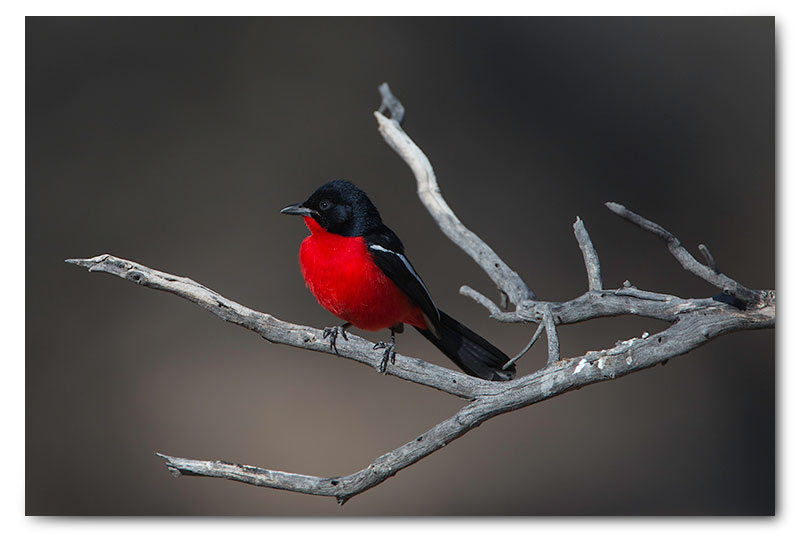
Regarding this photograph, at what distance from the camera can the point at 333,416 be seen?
12.0 ft

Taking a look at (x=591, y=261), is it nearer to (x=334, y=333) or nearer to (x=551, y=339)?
(x=551, y=339)

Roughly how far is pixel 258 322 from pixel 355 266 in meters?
0.35

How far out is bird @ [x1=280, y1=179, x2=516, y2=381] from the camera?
239cm

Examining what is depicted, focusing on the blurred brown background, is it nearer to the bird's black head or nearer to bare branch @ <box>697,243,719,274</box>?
bare branch @ <box>697,243,719,274</box>

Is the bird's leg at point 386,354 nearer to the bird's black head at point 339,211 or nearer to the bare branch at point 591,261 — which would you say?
the bird's black head at point 339,211

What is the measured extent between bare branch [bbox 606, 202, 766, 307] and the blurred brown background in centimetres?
80

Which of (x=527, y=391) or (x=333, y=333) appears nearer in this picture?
(x=527, y=391)

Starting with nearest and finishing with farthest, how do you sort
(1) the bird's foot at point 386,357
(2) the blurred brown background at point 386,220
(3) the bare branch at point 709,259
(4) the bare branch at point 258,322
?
(3) the bare branch at point 709,259 < (4) the bare branch at point 258,322 < (1) the bird's foot at point 386,357 < (2) the blurred brown background at point 386,220

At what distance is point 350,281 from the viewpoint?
238 cm

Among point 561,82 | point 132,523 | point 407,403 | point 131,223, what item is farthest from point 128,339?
point 561,82

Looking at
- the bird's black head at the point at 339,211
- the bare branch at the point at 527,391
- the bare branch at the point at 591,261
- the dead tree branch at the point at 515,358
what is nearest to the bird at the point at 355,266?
the bird's black head at the point at 339,211

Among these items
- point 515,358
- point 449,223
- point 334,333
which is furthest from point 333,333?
point 449,223

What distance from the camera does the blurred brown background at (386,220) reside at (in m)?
3.04

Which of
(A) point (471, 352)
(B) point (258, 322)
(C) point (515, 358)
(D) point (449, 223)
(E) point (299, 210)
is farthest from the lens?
(D) point (449, 223)
